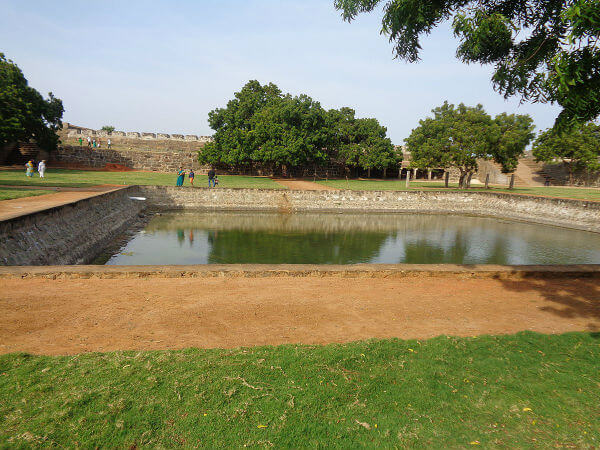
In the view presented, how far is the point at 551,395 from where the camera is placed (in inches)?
137

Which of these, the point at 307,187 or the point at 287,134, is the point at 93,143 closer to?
the point at 287,134

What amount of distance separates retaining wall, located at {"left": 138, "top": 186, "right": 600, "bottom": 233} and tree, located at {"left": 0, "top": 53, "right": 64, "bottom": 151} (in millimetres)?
12209

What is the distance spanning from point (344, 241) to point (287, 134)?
66.3 feet

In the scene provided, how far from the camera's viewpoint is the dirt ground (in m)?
4.66

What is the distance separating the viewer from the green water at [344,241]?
1260cm

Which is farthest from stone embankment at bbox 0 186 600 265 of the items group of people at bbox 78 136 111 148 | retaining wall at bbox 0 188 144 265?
group of people at bbox 78 136 111 148

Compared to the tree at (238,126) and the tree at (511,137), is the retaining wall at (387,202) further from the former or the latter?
the tree at (238,126)

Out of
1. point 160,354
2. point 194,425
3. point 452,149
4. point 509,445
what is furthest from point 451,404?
point 452,149

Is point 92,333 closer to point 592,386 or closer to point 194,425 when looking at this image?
point 194,425

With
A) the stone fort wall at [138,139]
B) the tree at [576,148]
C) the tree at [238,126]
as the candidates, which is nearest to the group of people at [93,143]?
the stone fort wall at [138,139]

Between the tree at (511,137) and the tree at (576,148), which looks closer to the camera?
the tree at (511,137)

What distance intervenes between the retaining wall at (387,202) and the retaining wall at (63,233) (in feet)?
21.1

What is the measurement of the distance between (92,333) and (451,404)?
4.33m

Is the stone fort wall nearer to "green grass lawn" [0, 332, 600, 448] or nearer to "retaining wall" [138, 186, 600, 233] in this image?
"retaining wall" [138, 186, 600, 233]
